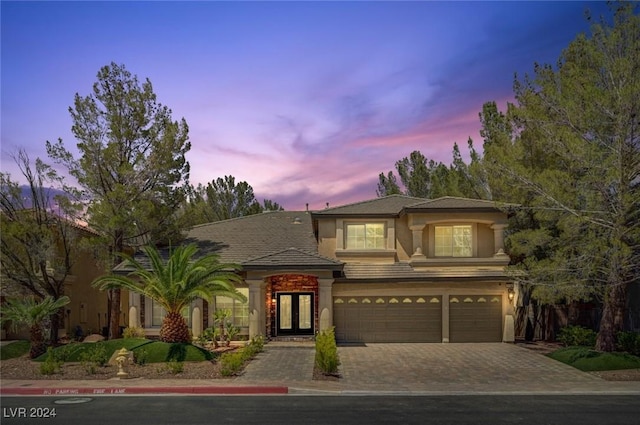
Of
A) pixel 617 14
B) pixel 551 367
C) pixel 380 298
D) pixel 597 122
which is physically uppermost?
pixel 617 14

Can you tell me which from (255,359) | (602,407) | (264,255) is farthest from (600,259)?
(264,255)

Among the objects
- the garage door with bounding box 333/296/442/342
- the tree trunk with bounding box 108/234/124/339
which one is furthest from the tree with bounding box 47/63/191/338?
the garage door with bounding box 333/296/442/342

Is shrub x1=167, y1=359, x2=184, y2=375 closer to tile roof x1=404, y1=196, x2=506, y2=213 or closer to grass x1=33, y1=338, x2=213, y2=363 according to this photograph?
grass x1=33, y1=338, x2=213, y2=363

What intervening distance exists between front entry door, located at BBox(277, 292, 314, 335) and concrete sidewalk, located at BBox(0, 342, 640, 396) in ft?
13.3

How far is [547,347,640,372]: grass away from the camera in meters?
19.0

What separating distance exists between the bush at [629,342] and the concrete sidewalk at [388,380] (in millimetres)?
2748

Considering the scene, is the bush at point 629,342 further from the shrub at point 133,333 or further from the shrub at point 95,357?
the shrub at point 133,333

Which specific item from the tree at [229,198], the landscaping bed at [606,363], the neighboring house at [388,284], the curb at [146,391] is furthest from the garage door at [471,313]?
the tree at [229,198]

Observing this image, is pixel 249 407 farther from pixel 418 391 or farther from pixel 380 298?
pixel 380 298

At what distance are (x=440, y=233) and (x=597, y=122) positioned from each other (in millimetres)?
10075

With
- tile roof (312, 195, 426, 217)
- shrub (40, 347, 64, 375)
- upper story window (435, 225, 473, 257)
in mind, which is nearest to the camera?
shrub (40, 347, 64, 375)

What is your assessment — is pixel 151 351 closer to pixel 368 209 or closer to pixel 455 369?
pixel 455 369

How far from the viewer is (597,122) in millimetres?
19562

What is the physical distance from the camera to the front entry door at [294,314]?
27.1m
